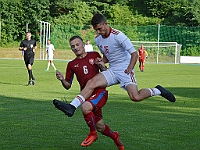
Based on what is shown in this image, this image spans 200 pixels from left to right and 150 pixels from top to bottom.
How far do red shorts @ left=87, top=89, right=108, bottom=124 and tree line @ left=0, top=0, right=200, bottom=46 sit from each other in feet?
175

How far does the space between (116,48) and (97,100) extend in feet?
3.41

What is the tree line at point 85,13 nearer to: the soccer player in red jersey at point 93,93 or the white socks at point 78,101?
the soccer player in red jersey at point 93,93

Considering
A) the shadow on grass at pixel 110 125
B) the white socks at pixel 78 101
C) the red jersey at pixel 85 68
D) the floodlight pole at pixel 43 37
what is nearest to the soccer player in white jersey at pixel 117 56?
the red jersey at pixel 85 68

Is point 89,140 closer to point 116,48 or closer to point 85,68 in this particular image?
point 85,68

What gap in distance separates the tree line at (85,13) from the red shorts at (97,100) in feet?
175

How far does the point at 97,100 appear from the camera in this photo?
7.77 m

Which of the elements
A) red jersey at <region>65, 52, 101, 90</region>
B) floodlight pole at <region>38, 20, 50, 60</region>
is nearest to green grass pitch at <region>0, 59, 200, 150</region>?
red jersey at <region>65, 52, 101, 90</region>

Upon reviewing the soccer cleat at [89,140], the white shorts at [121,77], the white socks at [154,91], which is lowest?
the soccer cleat at [89,140]

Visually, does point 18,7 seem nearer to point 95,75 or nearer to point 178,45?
point 178,45

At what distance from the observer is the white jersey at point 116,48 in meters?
8.35

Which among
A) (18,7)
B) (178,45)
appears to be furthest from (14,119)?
(18,7)

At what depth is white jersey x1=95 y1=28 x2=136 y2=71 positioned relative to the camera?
8.35 m

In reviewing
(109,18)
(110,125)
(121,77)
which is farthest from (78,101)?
(109,18)

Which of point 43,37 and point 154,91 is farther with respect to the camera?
point 43,37
